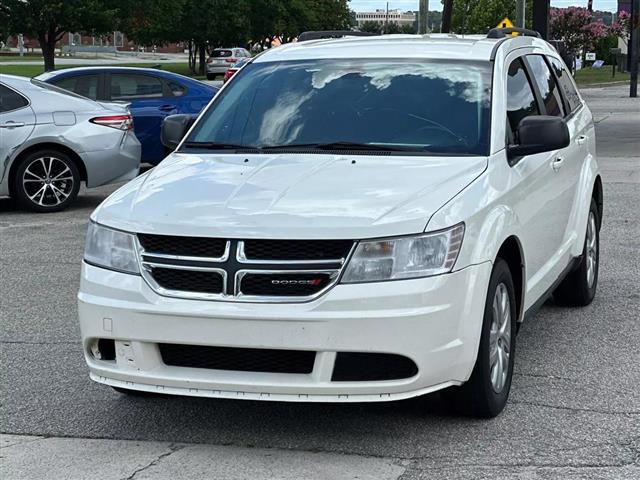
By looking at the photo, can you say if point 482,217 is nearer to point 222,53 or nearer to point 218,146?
point 218,146

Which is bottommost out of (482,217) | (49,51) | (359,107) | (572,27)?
(49,51)

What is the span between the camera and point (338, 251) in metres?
4.81

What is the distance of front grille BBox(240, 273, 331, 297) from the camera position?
15.7 feet

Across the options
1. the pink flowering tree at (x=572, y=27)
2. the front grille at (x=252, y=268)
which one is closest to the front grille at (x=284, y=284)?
the front grille at (x=252, y=268)

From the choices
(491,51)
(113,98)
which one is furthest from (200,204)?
(113,98)

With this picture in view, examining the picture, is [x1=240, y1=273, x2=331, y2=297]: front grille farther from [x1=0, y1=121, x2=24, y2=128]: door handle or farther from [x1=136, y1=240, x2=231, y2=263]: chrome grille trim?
[x1=0, y1=121, x2=24, y2=128]: door handle

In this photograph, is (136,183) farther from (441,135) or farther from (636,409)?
(636,409)

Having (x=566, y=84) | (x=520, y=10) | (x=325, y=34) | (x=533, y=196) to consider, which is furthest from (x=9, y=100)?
(x=520, y=10)

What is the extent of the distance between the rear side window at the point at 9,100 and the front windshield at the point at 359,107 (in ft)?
21.8

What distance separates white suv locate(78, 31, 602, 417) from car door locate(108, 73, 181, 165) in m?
9.10

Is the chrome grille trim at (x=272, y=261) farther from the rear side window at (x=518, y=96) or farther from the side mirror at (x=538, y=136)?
the rear side window at (x=518, y=96)

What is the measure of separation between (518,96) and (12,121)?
7.43 metres

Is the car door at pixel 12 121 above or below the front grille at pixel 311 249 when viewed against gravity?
below

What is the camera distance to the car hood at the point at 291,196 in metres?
4.87
